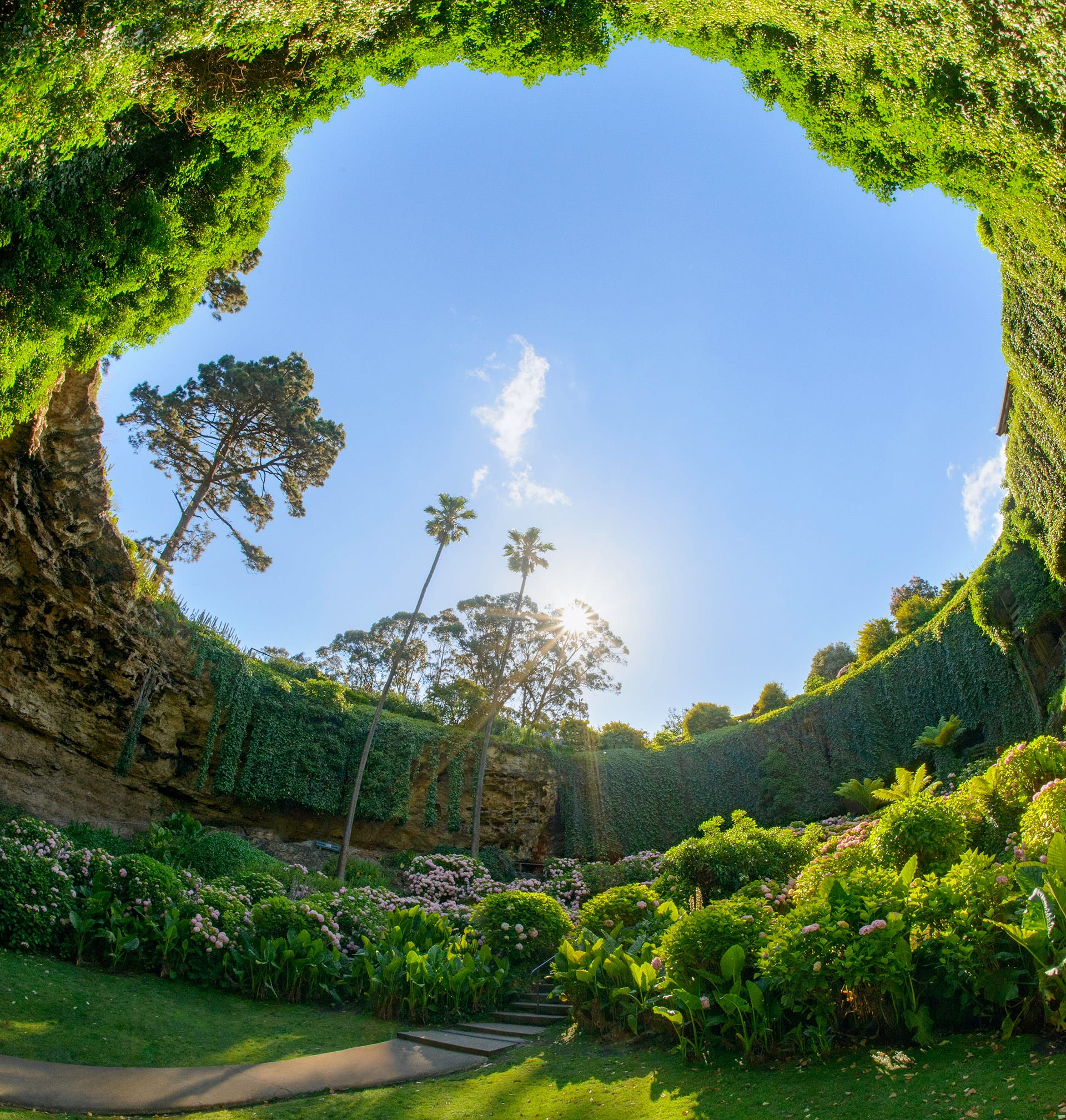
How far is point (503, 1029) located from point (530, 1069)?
5.41 ft

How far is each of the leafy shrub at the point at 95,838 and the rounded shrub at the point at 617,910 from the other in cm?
841

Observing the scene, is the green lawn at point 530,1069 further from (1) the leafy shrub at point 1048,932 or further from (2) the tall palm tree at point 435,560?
(2) the tall palm tree at point 435,560

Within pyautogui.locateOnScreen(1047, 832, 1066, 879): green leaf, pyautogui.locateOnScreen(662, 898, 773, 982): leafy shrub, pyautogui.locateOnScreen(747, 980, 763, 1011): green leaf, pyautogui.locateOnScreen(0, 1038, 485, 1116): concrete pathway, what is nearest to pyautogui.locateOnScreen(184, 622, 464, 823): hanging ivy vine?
pyautogui.locateOnScreen(0, 1038, 485, 1116): concrete pathway

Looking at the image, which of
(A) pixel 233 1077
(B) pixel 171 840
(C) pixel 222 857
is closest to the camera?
(A) pixel 233 1077

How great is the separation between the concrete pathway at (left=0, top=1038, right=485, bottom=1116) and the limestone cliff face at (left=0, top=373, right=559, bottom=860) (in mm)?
7699

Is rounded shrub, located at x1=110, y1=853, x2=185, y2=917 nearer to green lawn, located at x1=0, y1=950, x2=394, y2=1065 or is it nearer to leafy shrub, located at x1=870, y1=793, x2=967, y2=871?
green lawn, located at x1=0, y1=950, x2=394, y2=1065

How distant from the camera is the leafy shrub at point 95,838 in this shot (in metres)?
11.3

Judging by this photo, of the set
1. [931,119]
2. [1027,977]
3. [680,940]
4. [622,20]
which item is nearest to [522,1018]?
[680,940]

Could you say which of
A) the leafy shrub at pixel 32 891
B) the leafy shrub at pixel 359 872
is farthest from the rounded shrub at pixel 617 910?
the leafy shrub at pixel 359 872

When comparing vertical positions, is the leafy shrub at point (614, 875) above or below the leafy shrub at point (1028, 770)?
below

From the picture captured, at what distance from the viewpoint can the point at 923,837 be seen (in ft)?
21.6

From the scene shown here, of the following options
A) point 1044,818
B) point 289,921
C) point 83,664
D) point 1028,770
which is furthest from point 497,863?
point 1044,818

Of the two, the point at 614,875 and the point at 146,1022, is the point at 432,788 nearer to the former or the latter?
the point at 614,875

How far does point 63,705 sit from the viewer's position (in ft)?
42.1
